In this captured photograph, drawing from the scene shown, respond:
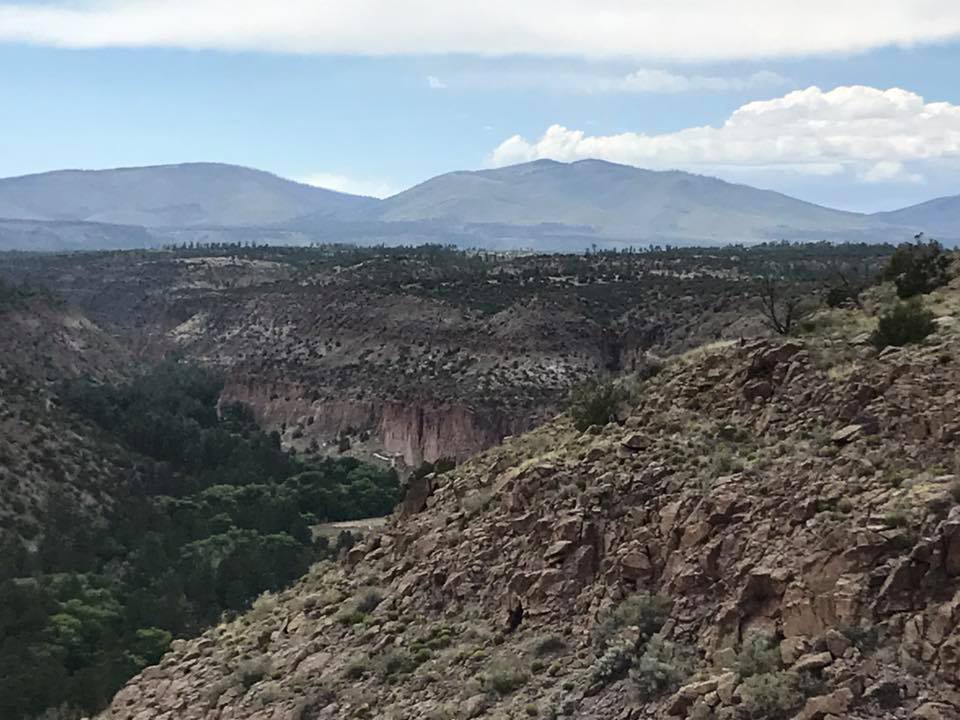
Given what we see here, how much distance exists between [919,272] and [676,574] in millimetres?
9620

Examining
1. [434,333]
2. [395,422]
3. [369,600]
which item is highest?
[369,600]

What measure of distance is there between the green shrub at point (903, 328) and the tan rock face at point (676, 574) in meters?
0.62

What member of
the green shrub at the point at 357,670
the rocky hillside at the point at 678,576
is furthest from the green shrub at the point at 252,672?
the green shrub at the point at 357,670

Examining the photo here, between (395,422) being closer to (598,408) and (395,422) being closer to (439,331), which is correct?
(439,331)

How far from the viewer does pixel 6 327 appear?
83.2 metres

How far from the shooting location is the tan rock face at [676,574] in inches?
478

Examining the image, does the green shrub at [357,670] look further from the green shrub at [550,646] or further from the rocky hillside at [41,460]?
the rocky hillside at [41,460]

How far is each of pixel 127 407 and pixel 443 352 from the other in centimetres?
1944

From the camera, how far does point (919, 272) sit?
21594 mm

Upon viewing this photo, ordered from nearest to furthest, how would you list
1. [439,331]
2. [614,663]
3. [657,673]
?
[657,673] < [614,663] < [439,331]

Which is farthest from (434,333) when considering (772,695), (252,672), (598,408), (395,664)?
(772,695)

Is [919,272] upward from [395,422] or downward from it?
upward

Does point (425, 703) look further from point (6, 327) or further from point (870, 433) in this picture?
point (6, 327)

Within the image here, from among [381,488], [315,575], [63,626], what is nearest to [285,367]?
[381,488]
